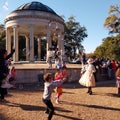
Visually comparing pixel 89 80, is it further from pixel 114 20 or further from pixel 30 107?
pixel 114 20

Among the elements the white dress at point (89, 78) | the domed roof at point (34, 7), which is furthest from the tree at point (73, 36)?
the white dress at point (89, 78)

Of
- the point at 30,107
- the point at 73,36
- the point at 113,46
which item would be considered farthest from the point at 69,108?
the point at 73,36

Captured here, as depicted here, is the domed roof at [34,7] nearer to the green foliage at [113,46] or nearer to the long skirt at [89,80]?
A: the green foliage at [113,46]

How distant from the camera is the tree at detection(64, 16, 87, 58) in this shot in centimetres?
6969

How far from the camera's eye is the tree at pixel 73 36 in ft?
229

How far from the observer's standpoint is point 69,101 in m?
13.6

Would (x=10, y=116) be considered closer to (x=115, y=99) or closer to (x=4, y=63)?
(x=4, y=63)

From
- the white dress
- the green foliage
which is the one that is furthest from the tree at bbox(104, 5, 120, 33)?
the white dress

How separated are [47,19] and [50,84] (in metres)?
32.4

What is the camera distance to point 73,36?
7062 centimetres

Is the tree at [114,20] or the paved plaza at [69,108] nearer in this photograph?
the paved plaza at [69,108]

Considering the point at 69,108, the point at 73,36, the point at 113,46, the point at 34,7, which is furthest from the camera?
the point at 73,36

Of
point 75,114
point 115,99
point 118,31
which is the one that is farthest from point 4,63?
point 118,31

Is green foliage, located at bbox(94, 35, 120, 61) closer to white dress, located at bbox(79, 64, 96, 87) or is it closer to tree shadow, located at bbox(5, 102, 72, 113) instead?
white dress, located at bbox(79, 64, 96, 87)
